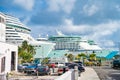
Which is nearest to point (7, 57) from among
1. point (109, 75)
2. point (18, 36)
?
point (109, 75)

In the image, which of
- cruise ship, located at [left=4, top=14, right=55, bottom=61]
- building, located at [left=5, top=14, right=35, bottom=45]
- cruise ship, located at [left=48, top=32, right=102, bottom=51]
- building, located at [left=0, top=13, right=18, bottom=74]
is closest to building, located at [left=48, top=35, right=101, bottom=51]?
cruise ship, located at [left=48, top=32, right=102, bottom=51]

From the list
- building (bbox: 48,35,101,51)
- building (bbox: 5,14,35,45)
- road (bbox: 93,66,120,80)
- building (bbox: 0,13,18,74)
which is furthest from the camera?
building (bbox: 48,35,101,51)

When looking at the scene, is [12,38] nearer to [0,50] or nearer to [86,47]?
[86,47]

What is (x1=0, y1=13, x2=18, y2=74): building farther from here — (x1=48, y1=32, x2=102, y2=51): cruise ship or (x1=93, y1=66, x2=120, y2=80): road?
(x1=48, y1=32, x2=102, y2=51): cruise ship

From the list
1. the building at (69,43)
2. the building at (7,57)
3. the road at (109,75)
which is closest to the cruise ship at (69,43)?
the building at (69,43)

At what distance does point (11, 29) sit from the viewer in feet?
479

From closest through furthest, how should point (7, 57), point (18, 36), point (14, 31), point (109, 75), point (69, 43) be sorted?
point (109, 75), point (7, 57), point (14, 31), point (18, 36), point (69, 43)

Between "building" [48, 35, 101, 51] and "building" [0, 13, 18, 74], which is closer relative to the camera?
"building" [0, 13, 18, 74]

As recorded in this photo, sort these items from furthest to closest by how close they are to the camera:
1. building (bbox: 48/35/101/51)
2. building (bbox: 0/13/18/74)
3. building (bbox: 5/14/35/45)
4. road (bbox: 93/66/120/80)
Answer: building (bbox: 48/35/101/51) < building (bbox: 5/14/35/45) < building (bbox: 0/13/18/74) < road (bbox: 93/66/120/80)

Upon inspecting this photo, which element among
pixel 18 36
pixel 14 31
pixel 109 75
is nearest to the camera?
pixel 109 75

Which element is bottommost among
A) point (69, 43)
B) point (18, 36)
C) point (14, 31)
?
point (69, 43)

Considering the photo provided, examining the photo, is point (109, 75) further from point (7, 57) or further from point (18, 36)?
point (18, 36)

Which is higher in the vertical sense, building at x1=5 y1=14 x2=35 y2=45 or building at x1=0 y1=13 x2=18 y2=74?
building at x1=5 y1=14 x2=35 y2=45

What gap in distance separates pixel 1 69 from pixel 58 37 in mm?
154039
